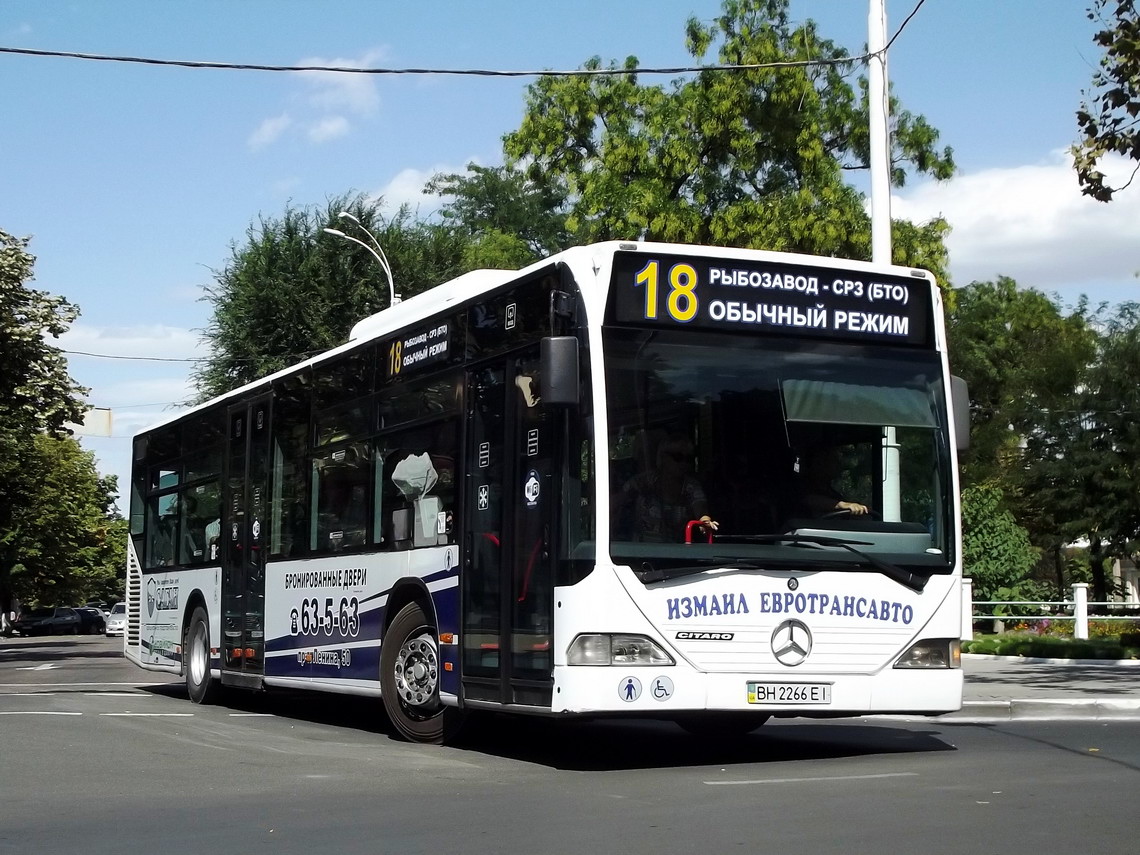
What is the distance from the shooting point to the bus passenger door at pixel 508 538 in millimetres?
10320

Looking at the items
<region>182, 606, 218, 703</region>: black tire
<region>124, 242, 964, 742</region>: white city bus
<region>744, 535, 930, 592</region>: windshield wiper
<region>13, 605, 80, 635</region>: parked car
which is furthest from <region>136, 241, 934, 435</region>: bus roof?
<region>13, 605, 80, 635</region>: parked car

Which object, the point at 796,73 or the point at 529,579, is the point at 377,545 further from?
the point at 796,73

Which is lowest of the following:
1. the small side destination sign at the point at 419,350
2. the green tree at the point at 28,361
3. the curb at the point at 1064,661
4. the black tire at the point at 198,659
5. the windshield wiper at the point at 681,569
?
the curb at the point at 1064,661

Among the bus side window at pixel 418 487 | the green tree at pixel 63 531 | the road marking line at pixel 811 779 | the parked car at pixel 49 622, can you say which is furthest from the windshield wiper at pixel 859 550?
the parked car at pixel 49 622

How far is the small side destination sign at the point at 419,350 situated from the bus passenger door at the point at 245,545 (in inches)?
127

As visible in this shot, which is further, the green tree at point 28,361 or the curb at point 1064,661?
the green tree at point 28,361

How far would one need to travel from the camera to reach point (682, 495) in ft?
33.0

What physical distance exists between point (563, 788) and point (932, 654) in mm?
2771

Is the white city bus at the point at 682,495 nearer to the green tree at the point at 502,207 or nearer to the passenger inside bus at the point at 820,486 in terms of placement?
the passenger inside bus at the point at 820,486

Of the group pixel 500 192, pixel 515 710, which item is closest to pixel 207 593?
pixel 515 710

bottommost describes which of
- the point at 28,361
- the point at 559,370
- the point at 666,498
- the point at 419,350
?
the point at 666,498

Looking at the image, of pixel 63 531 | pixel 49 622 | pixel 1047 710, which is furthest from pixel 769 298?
pixel 49 622

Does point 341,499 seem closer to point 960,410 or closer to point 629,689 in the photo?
point 629,689

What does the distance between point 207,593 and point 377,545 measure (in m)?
5.10
